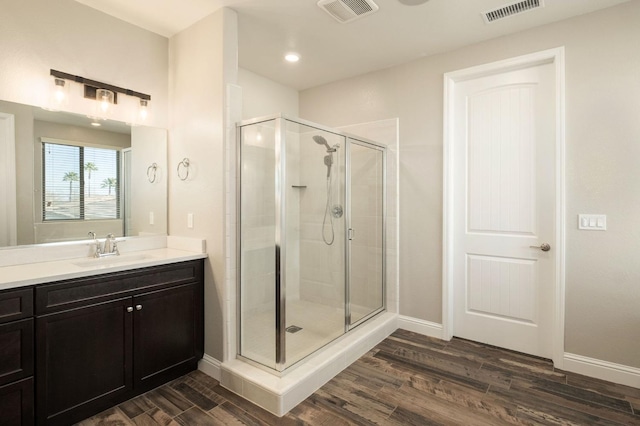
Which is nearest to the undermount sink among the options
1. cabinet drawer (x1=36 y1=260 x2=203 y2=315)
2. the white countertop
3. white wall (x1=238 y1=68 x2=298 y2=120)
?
the white countertop

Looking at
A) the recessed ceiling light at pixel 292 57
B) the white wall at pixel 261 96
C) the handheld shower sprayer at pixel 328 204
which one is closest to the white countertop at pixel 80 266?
the handheld shower sprayer at pixel 328 204

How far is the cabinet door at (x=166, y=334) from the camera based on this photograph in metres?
2.21

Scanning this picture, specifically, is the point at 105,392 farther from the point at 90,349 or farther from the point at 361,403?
the point at 361,403

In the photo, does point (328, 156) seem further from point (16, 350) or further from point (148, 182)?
point (16, 350)

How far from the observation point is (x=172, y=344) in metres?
2.39

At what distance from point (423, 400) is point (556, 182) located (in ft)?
6.38

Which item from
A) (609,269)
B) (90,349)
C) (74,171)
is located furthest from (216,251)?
(609,269)

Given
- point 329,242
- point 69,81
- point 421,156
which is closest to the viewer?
point 69,81

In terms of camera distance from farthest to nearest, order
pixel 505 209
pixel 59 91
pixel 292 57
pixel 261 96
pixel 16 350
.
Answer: pixel 261 96 → pixel 292 57 → pixel 505 209 → pixel 59 91 → pixel 16 350

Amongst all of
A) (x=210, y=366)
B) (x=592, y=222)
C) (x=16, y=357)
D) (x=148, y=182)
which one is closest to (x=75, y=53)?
(x=148, y=182)

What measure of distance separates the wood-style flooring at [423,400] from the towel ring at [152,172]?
1.61m

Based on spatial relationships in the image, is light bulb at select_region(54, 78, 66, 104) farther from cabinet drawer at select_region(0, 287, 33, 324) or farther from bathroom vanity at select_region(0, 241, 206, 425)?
cabinet drawer at select_region(0, 287, 33, 324)

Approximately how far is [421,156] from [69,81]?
117 inches

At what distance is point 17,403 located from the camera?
1.71 m
